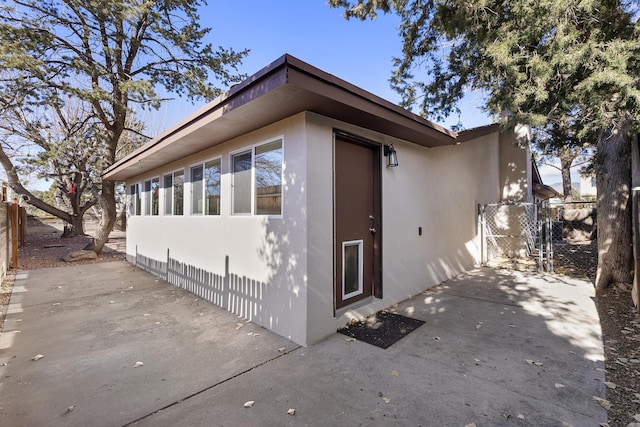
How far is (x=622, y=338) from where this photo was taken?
332 cm

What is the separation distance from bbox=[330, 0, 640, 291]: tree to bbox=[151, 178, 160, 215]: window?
264 inches

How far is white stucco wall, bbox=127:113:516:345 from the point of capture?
11.1 ft

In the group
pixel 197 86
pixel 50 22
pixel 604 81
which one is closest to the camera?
pixel 604 81

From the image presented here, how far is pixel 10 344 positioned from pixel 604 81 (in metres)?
7.73

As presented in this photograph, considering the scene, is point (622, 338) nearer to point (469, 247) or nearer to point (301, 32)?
point (469, 247)

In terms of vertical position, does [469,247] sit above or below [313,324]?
above

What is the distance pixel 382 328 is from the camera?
12.3 feet

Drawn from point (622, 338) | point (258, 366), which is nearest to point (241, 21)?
point (258, 366)

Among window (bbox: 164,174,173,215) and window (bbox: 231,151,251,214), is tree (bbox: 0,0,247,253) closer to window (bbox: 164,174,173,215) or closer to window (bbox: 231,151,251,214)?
window (bbox: 164,174,173,215)

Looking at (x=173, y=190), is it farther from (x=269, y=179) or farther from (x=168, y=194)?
(x=269, y=179)

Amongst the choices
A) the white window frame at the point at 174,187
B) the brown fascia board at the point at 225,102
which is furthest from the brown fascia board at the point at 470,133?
the white window frame at the point at 174,187

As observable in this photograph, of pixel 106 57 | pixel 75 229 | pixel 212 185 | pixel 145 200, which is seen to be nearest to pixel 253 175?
pixel 212 185

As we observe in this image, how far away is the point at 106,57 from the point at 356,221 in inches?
407

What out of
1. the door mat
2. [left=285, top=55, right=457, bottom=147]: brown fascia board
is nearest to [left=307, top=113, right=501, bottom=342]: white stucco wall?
the door mat
